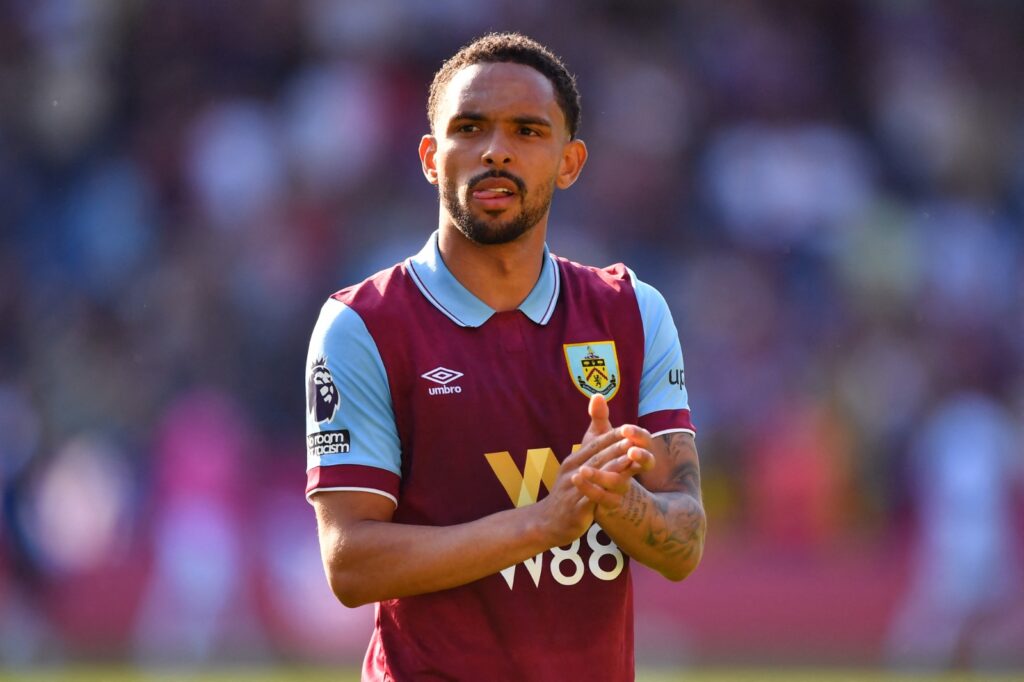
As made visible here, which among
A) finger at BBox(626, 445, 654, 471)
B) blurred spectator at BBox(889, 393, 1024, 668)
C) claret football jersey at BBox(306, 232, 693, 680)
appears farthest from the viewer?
blurred spectator at BBox(889, 393, 1024, 668)

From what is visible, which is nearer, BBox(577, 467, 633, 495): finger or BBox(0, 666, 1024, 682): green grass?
BBox(577, 467, 633, 495): finger

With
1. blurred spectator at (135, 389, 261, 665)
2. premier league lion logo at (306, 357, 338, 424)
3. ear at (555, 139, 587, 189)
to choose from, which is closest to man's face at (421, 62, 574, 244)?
ear at (555, 139, 587, 189)

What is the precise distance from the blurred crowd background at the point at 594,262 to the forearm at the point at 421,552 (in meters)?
9.33

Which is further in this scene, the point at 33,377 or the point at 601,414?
the point at 33,377

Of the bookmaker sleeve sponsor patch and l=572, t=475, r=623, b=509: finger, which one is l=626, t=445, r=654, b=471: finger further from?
the bookmaker sleeve sponsor patch

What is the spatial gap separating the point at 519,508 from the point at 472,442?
1.03 ft

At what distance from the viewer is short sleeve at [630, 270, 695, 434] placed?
14.9 feet

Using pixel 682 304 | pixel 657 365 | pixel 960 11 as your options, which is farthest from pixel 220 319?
pixel 657 365

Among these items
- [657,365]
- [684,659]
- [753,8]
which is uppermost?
[753,8]

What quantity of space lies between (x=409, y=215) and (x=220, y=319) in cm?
214

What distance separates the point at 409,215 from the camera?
51.9ft

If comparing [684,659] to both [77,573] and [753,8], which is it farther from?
[753,8]

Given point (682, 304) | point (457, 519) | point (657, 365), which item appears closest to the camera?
point (457, 519)

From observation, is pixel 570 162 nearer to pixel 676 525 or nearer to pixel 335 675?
pixel 676 525
